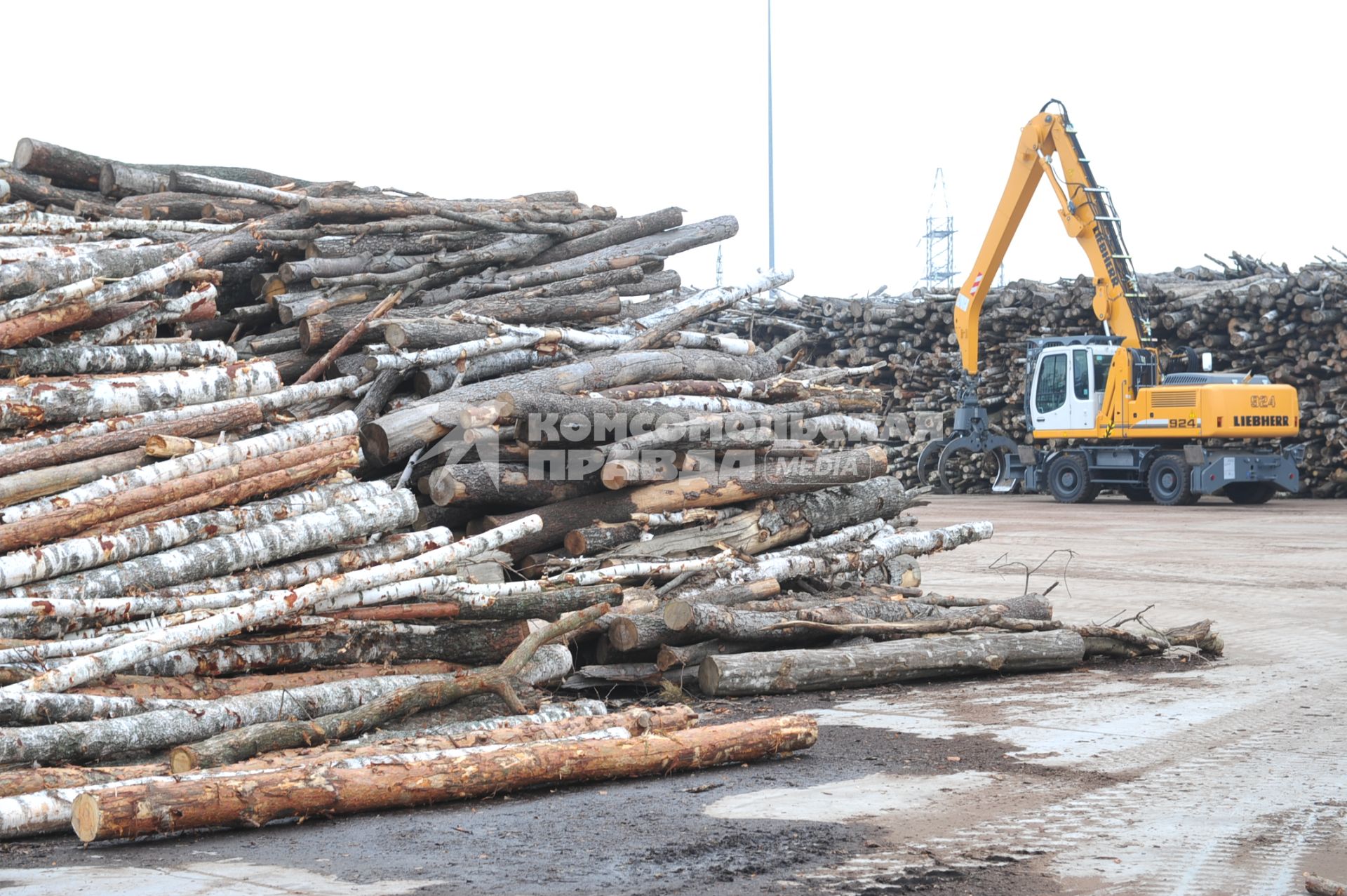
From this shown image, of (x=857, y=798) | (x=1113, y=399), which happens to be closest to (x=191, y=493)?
(x=857, y=798)

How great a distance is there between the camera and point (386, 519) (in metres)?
8.04

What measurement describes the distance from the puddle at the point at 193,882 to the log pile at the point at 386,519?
26cm

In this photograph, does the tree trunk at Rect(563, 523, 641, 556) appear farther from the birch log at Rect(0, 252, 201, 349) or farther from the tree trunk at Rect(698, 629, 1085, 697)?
the birch log at Rect(0, 252, 201, 349)

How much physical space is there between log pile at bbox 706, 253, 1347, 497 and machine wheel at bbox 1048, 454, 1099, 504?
99.1 inches

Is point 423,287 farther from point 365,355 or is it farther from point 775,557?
point 775,557

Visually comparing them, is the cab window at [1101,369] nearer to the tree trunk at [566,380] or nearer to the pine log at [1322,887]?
the tree trunk at [566,380]

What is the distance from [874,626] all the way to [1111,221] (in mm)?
15765

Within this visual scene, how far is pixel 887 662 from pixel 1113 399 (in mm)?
15381

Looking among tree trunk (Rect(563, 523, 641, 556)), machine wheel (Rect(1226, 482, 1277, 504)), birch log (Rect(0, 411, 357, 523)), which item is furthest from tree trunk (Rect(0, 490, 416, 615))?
machine wheel (Rect(1226, 482, 1277, 504))

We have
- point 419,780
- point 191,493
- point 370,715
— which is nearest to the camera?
point 419,780

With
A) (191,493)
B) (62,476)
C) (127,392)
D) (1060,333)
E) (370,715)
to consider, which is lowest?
(370,715)

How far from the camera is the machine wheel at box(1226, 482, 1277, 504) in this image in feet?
73.7

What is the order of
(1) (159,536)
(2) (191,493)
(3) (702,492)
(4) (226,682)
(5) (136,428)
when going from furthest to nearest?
(3) (702,492)
(5) (136,428)
(2) (191,493)
(1) (159,536)
(4) (226,682)

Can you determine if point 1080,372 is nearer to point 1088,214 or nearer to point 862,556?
point 1088,214
